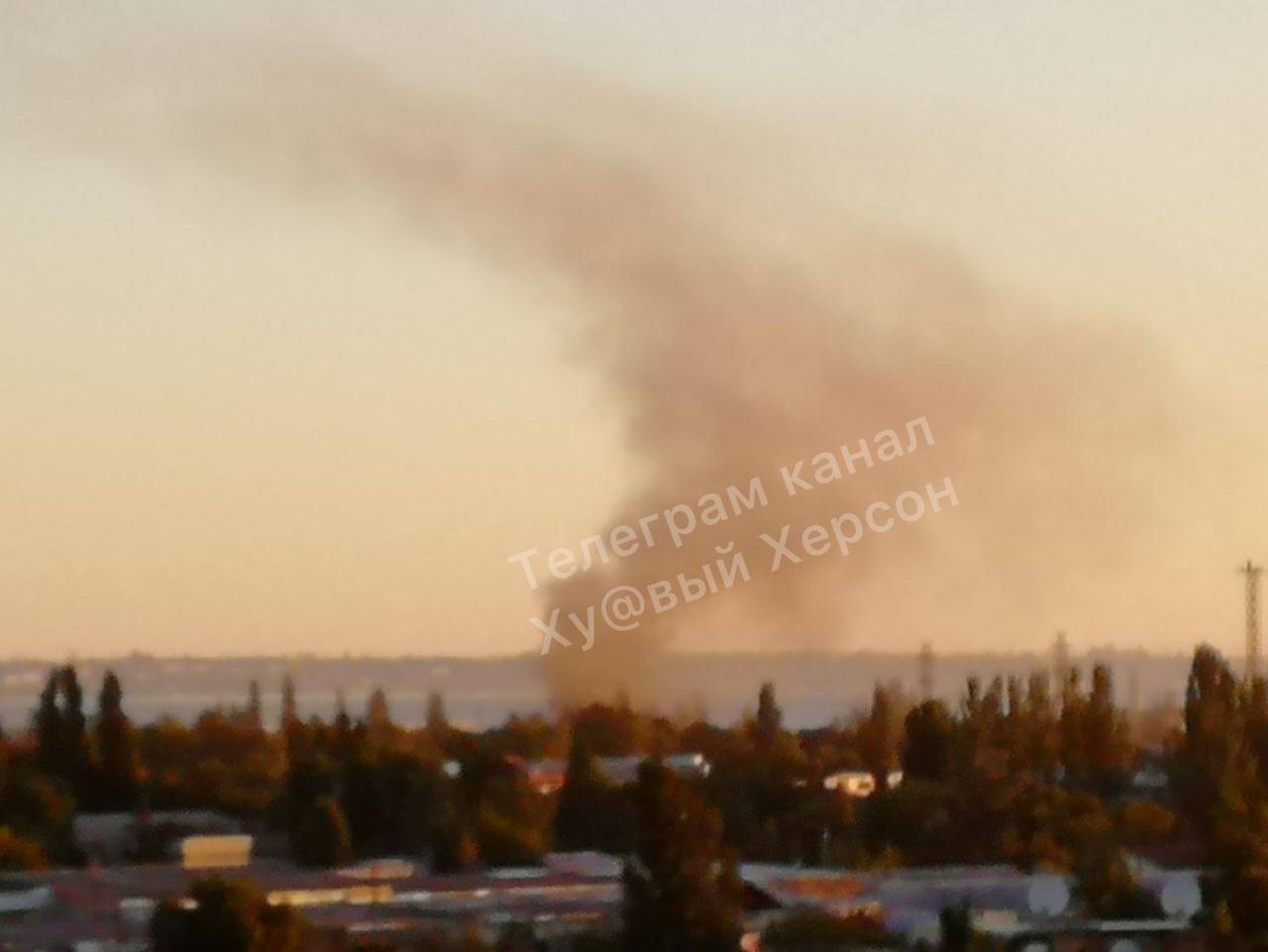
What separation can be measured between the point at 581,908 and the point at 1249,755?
14382 mm

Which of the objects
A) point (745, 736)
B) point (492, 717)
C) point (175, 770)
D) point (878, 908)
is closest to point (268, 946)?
point (878, 908)

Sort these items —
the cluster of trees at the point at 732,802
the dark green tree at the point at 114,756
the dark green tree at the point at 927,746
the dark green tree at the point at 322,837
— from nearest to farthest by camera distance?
the cluster of trees at the point at 732,802 → the dark green tree at the point at 322,837 → the dark green tree at the point at 114,756 → the dark green tree at the point at 927,746

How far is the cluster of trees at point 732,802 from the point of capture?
830 inches

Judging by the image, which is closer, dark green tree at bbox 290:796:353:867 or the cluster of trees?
the cluster of trees

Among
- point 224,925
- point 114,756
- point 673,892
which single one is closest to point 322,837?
point 114,756

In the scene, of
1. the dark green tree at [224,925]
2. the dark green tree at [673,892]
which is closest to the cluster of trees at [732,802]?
the dark green tree at [673,892]

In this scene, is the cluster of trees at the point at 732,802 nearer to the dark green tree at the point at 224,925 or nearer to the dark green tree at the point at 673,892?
the dark green tree at the point at 673,892

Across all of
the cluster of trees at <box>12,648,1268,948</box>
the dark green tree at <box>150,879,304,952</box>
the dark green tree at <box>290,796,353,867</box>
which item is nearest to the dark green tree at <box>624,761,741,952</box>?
the cluster of trees at <box>12,648,1268,948</box>

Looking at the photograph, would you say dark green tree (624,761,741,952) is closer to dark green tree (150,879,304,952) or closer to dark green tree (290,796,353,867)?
dark green tree (150,879,304,952)

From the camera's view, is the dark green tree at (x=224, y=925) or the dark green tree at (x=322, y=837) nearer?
the dark green tree at (x=224, y=925)

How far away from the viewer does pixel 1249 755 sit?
33281 millimetres

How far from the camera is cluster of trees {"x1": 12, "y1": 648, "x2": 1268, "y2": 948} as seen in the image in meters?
21.1

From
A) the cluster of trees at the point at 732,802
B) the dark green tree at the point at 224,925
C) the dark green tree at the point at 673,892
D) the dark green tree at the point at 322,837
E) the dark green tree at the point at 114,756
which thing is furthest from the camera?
the dark green tree at the point at 114,756

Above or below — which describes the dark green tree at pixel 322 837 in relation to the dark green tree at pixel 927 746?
below
